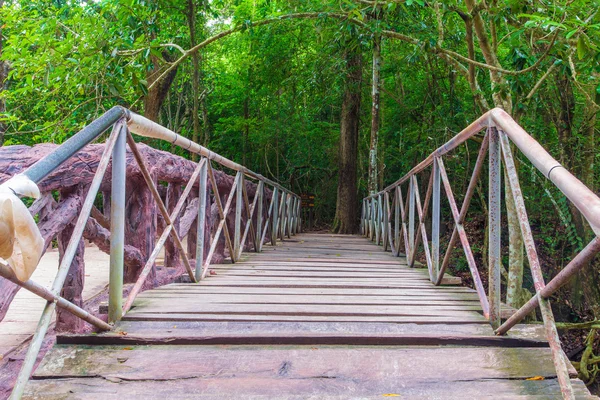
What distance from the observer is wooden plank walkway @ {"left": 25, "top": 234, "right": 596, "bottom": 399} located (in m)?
1.64

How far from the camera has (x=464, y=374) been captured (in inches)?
68.8

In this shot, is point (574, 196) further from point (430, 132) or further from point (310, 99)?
point (310, 99)

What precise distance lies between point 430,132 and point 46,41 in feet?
22.9

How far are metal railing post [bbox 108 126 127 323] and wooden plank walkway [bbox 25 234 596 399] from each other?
0.30ft

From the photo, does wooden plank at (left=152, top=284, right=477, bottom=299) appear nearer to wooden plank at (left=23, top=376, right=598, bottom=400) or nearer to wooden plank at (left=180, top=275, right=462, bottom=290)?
wooden plank at (left=180, top=275, right=462, bottom=290)

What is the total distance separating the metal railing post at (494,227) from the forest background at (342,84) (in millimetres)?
1511

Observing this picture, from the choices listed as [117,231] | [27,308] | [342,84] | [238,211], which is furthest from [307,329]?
[342,84]

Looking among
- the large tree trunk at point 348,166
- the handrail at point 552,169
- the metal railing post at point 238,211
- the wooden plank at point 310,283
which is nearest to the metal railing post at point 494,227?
the handrail at point 552,169

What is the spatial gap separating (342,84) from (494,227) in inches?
362

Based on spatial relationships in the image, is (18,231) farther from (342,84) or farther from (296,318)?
(342,84)

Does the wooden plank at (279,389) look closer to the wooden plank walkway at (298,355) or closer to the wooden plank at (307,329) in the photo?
the wooden plank walkway at (298,355)

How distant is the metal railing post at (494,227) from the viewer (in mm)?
2143

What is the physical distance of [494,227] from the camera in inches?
85.7

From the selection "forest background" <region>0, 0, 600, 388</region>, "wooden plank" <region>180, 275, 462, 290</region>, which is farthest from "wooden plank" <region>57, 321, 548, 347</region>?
"forest background" <region>0, 0, 600, 388</region>
